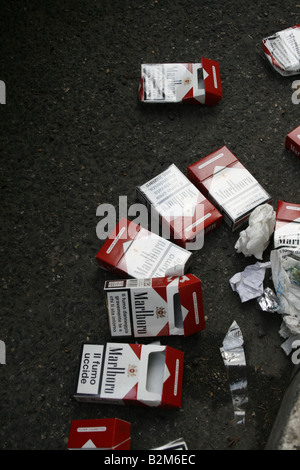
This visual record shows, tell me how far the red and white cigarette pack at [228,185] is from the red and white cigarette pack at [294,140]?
30cm

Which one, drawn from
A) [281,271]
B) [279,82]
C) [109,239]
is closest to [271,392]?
[281,271]

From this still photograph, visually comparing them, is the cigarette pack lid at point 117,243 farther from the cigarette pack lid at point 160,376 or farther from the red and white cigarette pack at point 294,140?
the red and white cigarette pack at point 294,140

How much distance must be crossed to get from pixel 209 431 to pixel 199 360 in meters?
0.28

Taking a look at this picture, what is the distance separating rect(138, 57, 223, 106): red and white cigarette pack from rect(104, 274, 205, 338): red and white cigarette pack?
1076mm

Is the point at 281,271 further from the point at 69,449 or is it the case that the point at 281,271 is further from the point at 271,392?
the point at 69,449

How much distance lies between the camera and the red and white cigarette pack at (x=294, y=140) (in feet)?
7.85

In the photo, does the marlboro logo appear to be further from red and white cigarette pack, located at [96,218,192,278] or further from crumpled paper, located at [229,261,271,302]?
crumpled paper, located at [229,261,271,302]

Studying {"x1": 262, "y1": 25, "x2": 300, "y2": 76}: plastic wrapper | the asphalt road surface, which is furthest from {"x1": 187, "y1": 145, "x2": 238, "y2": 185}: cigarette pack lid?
{"x1": 262, "y1": 25, "x2": 300, "y2": 76}: plastic wrapper

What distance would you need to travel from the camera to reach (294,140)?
2.39m

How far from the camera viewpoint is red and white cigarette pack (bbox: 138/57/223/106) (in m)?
2.55

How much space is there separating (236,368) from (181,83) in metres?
1.49

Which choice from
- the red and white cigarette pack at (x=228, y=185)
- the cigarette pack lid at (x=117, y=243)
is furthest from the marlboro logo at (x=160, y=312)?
the red and white cigarette pack at (x=228, y=185)

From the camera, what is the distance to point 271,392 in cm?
195

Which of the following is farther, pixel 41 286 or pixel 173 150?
pixel 173 150
